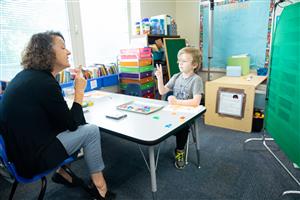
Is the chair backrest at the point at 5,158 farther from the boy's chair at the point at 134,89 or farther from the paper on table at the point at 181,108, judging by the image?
the boy's chair at the point at 134,89

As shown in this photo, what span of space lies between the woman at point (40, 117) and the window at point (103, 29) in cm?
167

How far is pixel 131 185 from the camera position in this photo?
1.76 meters

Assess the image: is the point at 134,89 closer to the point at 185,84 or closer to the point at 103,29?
the point at 103,29

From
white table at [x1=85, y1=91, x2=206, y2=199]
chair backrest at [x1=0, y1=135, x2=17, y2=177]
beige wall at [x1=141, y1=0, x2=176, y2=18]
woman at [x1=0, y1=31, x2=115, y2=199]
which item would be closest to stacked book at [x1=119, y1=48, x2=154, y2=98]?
beige wall at [x1=141, y1=0, x2=176, y2=18]

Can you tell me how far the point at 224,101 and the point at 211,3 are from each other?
1.38 meters

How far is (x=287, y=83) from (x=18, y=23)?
8.61 ft

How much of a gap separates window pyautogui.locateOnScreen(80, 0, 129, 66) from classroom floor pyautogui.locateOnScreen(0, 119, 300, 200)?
4.74ft

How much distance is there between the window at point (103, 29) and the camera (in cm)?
291

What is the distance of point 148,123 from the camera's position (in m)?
1.40

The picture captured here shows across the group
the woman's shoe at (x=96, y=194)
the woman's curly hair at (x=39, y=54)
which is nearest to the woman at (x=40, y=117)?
the woman's curly hair at (x=39, y=54)

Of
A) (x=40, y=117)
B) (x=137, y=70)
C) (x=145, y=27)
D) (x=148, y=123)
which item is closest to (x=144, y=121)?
(x=148, y=123)

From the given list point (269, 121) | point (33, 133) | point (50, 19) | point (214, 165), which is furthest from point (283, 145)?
point (50, 19)

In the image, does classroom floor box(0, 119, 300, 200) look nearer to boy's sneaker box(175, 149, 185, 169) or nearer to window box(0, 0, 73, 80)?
boy's sneaker box(175, 149, 185, 169)

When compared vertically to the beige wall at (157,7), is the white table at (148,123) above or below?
below
